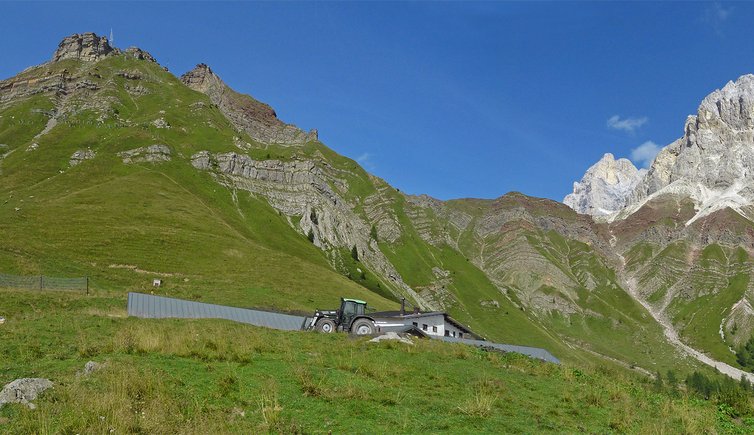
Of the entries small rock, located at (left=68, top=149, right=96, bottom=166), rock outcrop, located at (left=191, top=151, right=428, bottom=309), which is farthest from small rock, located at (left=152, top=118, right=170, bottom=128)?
small rock, located at (left=68, top=149, right=96, bottom=166)

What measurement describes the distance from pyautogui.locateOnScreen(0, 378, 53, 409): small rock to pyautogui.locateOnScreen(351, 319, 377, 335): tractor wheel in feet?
73.6

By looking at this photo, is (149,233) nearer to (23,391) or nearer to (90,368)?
(90,368)

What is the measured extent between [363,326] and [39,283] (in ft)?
102

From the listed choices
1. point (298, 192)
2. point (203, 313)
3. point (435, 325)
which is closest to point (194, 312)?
point (203, 313)

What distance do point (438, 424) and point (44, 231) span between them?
75.9 metres

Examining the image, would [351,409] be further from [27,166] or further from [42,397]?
[27,166]

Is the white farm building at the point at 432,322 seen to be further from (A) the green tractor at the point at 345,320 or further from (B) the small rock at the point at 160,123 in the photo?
(B) the small rock at the point at 160,123

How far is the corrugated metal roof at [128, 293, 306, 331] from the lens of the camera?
36.8 metres

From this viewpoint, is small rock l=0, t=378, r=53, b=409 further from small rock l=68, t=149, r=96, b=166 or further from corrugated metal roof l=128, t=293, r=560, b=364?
small rock l=68, t=149, r=96, b=166

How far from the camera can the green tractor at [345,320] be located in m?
34.2

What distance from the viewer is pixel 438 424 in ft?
Result: 42.9

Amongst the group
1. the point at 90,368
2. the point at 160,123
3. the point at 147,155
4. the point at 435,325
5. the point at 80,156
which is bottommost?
the point at 435,325

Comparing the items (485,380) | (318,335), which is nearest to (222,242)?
(318,335)

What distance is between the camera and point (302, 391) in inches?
581
